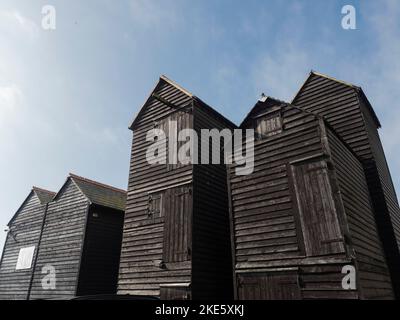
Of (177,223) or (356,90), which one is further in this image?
(356,90)

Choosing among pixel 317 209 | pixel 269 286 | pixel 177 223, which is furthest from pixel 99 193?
pixel 317 209

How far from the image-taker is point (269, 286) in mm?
9969

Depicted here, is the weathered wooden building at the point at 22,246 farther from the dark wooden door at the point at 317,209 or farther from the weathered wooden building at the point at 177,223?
the dark wooden door at the point at 317,209

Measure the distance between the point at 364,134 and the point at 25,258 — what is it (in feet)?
71.5

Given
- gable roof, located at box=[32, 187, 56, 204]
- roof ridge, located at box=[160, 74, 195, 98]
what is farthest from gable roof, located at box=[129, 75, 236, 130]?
gable roof, located at box=[32, 187, 56, 204]

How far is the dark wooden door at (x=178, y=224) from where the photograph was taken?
1222cm

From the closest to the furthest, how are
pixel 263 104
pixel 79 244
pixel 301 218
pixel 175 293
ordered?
pixel 301 218 → pixel 175 293 → pixel 263 104 → pixel 79 244

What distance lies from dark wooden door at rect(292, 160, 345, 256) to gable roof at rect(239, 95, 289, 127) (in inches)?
111

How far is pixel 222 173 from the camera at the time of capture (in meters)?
15.3

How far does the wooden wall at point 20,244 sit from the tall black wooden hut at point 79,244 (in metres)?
0.96

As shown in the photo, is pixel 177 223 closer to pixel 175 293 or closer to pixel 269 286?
pixel 175 293
